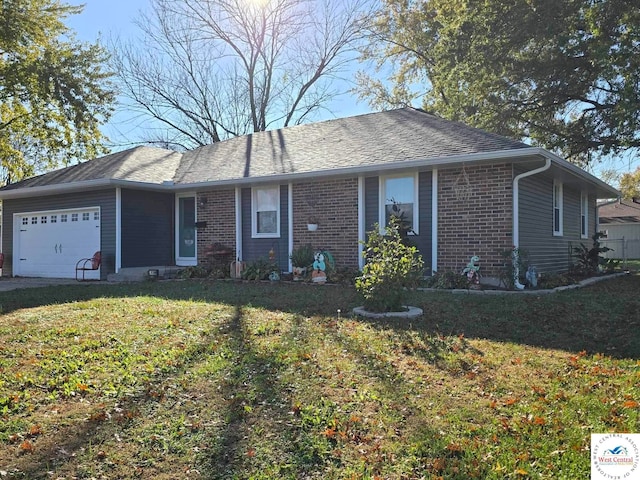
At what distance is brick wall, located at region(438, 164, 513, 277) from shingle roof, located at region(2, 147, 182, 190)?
8.00m

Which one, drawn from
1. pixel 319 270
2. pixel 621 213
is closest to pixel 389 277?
pixel 319 270

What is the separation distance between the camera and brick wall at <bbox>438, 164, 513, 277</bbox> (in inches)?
365

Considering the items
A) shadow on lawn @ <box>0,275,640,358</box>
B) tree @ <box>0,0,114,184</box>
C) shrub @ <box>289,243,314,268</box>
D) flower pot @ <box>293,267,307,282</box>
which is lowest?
shadow on lawn @ <box>0,275,640,358</box>

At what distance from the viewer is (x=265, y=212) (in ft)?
41.2

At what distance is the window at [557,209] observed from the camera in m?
12.2

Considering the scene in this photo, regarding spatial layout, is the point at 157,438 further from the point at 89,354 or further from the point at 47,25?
the point at 47,25

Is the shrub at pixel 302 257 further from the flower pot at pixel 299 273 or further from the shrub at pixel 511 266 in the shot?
the shrub at pixel 511 266

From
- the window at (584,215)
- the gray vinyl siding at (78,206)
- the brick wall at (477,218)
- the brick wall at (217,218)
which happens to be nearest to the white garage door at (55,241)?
the gray vinyl siding at (78,206)

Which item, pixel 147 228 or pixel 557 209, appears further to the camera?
pixel 147 228

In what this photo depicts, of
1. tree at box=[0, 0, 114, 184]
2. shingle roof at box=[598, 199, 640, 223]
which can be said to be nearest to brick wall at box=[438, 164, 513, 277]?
tree at box=[0, 0, 114, 184]

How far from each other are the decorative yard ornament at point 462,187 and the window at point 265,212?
465cm

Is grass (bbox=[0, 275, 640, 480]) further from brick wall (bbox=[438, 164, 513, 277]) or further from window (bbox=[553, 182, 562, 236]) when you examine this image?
window (bbox=[553, 182, 562, 236])

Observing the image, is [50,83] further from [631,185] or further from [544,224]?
[631,185]

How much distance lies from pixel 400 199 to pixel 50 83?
51.9 feet
